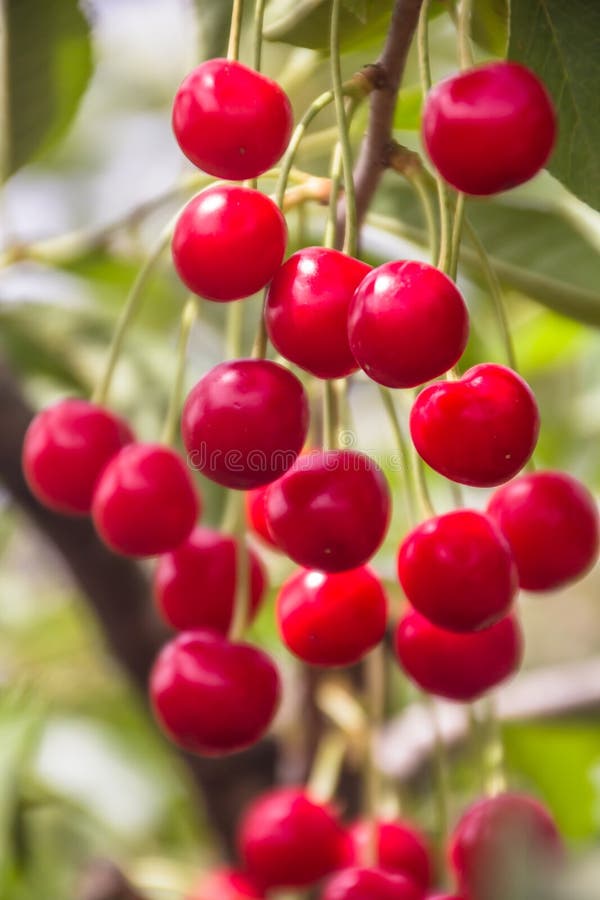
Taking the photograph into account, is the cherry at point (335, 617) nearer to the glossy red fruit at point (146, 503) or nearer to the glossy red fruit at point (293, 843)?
the glossy red fruit at point (146, 503)

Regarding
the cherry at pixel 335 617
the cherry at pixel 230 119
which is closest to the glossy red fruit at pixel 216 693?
Result: the cherry at pixel 335 617

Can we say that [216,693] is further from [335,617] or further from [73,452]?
[73,452]

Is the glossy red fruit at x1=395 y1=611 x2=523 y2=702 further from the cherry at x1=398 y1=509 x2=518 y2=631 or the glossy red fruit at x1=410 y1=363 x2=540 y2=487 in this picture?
the glossy red fruit at x1=410 y1=363 x2=540 y2=487

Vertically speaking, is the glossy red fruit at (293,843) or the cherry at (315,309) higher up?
the cherry at (315,309)

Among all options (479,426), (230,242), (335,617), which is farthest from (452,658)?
(230,242)

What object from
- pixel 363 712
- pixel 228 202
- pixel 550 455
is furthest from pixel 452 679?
pixel 550 455

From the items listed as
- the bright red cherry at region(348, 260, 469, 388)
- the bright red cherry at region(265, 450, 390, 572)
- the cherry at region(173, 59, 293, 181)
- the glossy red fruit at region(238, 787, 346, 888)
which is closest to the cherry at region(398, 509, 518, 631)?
the bright red cherry at region(265, 450, 390, 572)

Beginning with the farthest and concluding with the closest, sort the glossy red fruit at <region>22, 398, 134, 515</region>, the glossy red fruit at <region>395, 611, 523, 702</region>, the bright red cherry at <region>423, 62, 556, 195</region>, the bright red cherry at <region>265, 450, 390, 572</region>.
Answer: the glossy red fruit at <region>22, 398, 134, 515</region>
the glossy red fruit at <region>395, 611, 523, 702</region>
the bright red cherry at <region>265, 450, 390, 572</region>
the bright red cherry at <region>423, 62, 556, 195</region>
